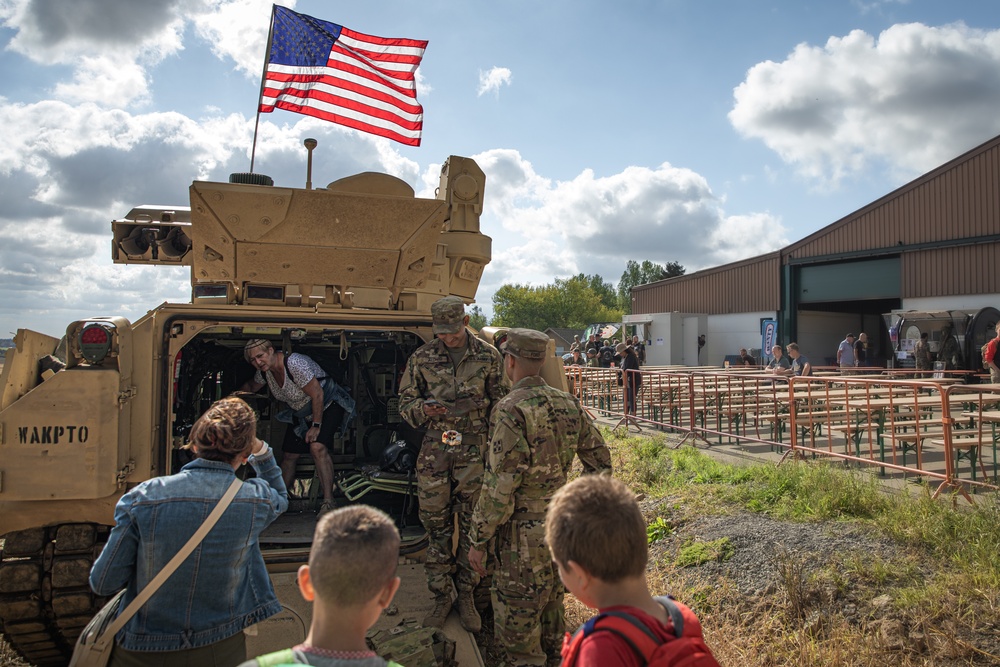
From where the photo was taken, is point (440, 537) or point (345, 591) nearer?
point (345, 591)

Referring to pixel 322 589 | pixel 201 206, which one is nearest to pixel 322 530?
pixel 322 589

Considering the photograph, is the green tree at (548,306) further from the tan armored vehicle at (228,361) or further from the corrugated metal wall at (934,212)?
the tan armored vehicle at (228,361)

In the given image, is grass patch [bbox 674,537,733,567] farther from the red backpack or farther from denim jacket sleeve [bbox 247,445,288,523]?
the red backpack

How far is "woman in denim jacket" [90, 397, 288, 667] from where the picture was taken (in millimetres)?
2279

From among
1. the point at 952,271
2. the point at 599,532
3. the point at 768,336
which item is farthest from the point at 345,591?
the point at 768,336

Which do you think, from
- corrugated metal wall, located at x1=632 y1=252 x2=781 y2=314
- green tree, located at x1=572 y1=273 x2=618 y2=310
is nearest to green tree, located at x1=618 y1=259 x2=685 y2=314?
green tree, located at x1=572 y1=273 x2=618 y2=310

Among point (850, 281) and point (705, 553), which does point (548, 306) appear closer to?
point (850, 281)

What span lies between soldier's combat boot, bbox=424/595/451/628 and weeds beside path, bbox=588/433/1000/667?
0.90m

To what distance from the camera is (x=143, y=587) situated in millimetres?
2301

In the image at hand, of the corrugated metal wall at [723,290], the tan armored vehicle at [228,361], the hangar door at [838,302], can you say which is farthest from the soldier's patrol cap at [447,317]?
the corrugated metal wall at [723,290]

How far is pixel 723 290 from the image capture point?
3081 centimetres

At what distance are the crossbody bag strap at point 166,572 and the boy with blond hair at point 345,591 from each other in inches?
28.7

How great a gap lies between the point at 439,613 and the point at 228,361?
3169 mm

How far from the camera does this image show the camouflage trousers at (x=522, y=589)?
3.30 meters
